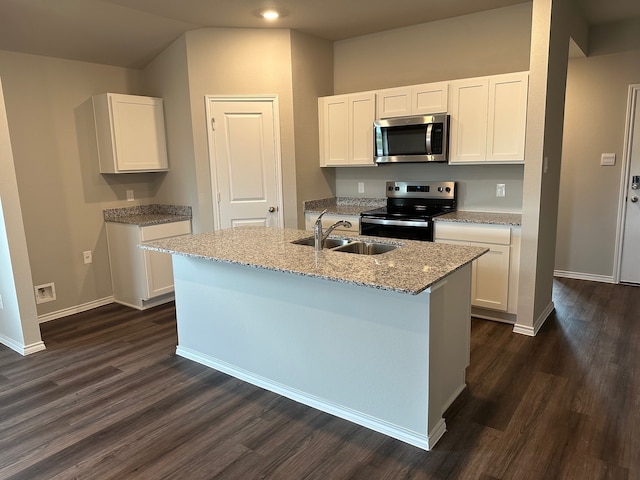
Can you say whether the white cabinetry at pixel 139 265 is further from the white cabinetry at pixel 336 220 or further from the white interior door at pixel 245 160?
the white cabinetry at pixel 336 220

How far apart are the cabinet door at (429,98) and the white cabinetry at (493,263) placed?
1.04 m

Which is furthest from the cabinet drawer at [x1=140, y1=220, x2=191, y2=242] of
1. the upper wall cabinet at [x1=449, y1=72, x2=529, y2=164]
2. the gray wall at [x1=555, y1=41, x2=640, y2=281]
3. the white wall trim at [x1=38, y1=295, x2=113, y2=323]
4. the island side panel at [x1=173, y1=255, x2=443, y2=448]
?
the gray wall at [x1=555, y1=41, x2=640, y2=281]

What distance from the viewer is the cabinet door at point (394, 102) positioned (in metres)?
4.09

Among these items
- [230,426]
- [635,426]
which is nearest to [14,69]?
[230,426]

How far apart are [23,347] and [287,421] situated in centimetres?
235

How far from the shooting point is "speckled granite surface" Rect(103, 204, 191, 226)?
439 centimetres

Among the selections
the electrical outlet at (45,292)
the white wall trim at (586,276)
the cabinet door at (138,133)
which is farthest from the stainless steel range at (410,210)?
the electrical outlet at (45,292)

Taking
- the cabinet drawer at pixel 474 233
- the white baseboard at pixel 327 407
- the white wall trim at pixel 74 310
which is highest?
the cabinet drawer at pixel 474 233

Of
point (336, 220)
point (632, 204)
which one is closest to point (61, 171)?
point (336, 220)

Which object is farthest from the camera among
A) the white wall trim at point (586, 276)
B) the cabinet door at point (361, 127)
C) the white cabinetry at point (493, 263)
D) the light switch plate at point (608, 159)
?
the white wall trim at point (586, 276)

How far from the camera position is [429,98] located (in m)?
3.96

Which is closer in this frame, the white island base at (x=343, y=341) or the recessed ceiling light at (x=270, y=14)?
the white island base at (x=343, y=341)

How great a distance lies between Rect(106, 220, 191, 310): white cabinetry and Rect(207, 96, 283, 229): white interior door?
21.7 inches

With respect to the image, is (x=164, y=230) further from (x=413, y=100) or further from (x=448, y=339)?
(x=448, y=339)
